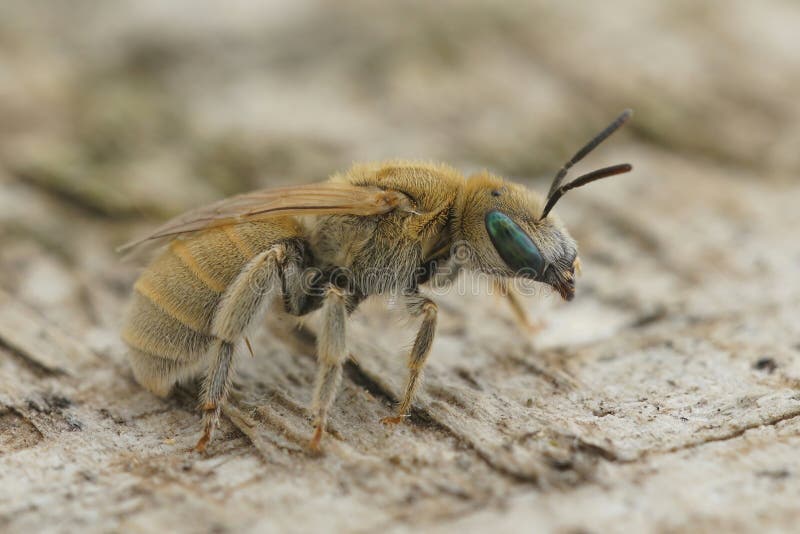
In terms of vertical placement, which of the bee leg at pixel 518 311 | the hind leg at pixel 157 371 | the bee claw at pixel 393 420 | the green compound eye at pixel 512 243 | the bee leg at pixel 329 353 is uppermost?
the green compound eye at pixel 512 243

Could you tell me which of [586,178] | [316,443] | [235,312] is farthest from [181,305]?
[586,178]

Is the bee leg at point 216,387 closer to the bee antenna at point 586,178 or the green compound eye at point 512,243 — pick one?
the green compound eye at point 512,243

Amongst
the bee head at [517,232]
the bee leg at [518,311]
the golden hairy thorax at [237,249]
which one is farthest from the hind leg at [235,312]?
the bee leg at [518,311]

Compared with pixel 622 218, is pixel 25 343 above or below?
below

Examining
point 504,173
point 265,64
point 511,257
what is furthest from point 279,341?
point 265,64

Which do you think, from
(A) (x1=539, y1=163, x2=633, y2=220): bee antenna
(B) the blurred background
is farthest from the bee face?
(B) the blurred background

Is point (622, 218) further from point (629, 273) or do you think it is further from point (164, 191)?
point (164, 191)
